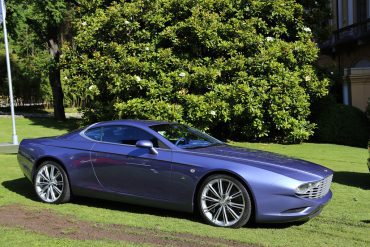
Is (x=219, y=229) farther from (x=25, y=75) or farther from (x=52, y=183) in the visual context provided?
(x=25, y=75)

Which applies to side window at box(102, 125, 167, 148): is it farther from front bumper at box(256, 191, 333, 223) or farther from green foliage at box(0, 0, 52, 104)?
green foliage at box(0, 0, 52, 104)

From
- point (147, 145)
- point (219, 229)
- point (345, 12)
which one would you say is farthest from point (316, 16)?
point (219, 229)

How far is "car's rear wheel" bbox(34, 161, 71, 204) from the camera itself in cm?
708

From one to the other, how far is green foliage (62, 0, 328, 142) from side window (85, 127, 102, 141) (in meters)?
7.69

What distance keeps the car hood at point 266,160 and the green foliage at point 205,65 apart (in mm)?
8227

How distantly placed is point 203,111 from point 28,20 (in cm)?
1293

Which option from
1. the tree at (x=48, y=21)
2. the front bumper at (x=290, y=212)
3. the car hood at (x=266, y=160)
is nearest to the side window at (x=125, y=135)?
the car hood at (x=266, y=160)

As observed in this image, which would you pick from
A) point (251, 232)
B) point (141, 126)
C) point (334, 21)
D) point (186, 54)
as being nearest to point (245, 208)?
point (251, 232)

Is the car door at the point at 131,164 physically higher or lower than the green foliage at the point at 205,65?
lower

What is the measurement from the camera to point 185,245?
5.23 meters

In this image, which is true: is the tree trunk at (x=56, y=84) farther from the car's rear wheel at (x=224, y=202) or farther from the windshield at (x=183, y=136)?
the car's rear wheel at (x=224, y=202)

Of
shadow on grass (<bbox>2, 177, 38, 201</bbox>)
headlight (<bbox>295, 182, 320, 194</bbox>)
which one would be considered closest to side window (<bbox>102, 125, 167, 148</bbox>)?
shadow on grass (<bbox>2, 177, 38, 201</bbox>)

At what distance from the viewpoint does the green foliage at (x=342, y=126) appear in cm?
1630

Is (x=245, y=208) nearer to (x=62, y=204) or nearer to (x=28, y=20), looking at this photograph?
(x=62, y=204)
